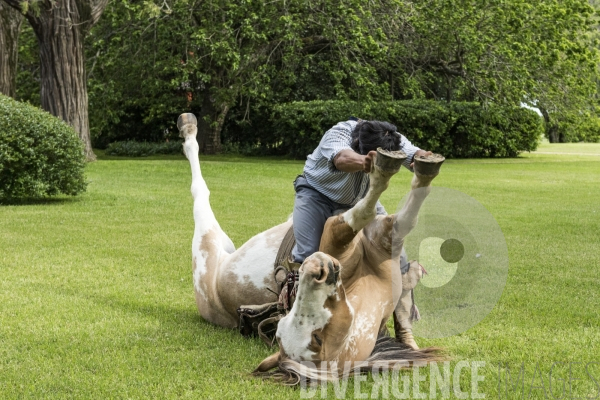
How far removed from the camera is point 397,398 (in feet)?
13.2

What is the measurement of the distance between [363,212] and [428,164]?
0.40 meters

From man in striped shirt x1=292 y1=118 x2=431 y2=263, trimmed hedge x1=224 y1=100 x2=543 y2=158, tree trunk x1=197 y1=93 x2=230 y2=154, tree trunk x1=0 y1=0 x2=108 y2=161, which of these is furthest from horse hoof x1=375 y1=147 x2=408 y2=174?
tree trunk x1=197 y1=93 x2=230 y2=154

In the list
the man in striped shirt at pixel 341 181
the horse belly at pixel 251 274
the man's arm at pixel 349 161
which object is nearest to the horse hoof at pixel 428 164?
the man's arm at pixel 349 161

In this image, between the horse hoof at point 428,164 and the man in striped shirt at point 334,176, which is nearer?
the horse hoof at point 428,164

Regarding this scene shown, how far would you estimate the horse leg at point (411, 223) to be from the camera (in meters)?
3.77

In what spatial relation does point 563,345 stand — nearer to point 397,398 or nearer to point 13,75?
point 397,398

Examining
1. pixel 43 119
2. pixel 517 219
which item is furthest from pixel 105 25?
pixel 517 219

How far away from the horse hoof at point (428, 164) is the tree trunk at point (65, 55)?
650 inches

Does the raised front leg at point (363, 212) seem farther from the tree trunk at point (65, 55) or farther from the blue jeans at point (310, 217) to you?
the tree trunk at point (65, 55)

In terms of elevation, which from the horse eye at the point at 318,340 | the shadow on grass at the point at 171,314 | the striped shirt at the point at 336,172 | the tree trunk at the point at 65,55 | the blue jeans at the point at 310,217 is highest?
the tree trunk at the point at 65,55

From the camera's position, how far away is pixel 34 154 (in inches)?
509

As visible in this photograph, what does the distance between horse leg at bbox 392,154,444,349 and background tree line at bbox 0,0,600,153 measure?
1805cm

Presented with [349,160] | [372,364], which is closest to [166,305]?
[372,364]

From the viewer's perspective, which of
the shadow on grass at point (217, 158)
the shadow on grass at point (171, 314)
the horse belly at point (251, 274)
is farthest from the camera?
the shadow on grass at point (217, 158)
